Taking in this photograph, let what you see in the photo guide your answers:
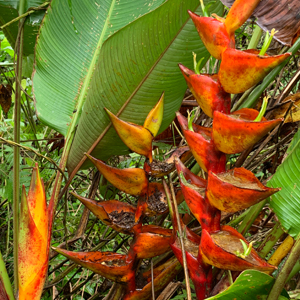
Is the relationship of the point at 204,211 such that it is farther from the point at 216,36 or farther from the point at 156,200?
the point at 216,36

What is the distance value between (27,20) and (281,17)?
69 cm

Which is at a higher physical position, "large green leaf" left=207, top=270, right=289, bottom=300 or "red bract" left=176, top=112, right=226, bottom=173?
"red bract" left=176, top=112, right=226, bottom=173

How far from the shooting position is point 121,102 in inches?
31.6

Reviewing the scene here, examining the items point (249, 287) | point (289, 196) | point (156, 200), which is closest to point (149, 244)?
point (156, 200)

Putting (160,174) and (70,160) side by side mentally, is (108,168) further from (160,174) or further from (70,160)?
(70,160)

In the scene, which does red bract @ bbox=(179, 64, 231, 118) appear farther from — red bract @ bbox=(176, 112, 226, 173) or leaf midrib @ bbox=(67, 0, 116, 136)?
leaf midrib @ bbox=(67, 0, 116, 136)

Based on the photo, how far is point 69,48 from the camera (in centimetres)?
87

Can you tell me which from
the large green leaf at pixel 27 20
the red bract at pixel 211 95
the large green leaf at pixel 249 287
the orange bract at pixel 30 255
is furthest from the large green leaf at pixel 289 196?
the large green leaf at pixel 27 20

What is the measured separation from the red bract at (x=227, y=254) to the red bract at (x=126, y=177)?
0.18 m

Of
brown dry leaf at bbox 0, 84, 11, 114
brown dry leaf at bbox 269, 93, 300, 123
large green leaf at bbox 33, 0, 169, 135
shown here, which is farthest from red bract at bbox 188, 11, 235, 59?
brown dry leaf at bbox 0, 84, 11, 114

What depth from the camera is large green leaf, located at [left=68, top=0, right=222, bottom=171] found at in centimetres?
73

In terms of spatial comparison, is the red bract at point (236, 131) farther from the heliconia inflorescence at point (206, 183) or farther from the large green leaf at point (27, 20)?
the large green leaf at point (27, 20)

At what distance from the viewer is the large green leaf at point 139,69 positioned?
2.40ft

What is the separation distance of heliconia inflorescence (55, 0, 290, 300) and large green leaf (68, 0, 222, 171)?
0.43 feet
